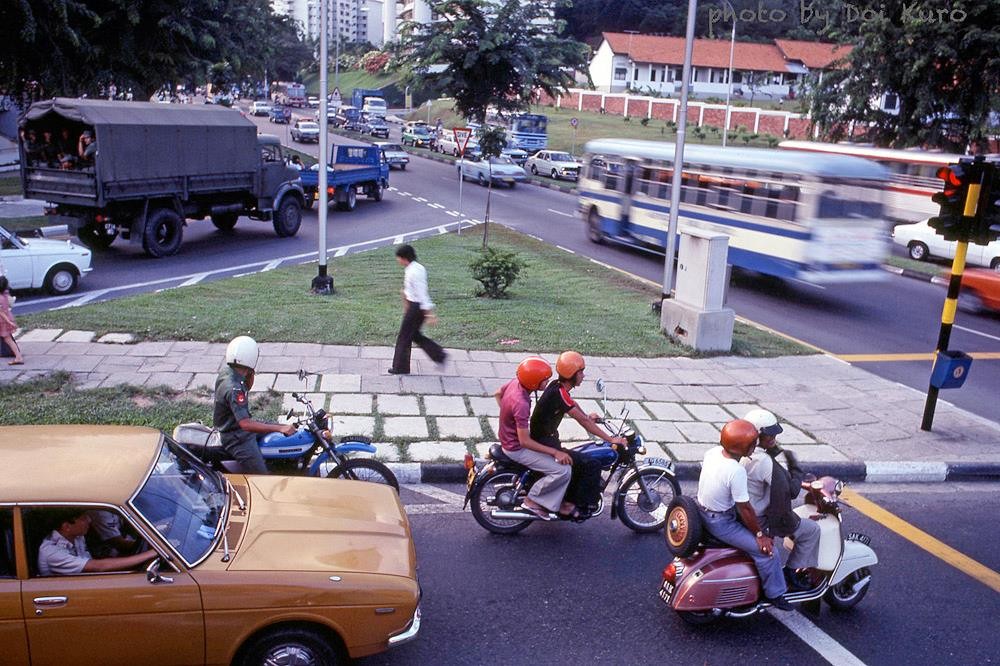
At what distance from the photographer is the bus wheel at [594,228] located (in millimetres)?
23656

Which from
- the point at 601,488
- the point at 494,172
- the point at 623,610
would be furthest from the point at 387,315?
the point at 494,172

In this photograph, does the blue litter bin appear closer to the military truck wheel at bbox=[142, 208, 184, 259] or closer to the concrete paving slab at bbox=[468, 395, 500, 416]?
the concrete paving slab at bbox=[468, 395, 500, 416]

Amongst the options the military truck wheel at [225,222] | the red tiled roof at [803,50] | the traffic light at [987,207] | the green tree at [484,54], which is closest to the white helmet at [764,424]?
the traffic light at [987,207]

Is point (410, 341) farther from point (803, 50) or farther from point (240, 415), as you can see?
point (803, 50)

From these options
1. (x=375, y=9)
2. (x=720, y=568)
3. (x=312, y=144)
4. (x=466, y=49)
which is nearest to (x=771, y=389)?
(x=720, y=568)

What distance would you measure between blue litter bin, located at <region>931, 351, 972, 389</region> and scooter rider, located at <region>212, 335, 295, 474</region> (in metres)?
7.08

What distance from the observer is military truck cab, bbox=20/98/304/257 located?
17641 millimetres

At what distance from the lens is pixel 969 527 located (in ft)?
24.7

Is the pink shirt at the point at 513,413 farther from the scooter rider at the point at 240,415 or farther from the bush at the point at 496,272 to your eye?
the bush at the point at 496,272

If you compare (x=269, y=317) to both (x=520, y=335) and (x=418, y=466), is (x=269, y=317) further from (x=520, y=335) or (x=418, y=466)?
(x=418, y=466)

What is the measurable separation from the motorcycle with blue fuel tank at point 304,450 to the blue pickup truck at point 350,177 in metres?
20.8

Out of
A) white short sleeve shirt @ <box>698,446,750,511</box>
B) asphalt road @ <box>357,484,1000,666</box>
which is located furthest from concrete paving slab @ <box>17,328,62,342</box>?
white short sleeve shirt @ <box>698,446,750,511</box>

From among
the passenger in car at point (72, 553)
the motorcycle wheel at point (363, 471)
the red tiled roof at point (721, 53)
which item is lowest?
the motorcycle wheel at point (363, 471)

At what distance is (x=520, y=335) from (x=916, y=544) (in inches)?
257
